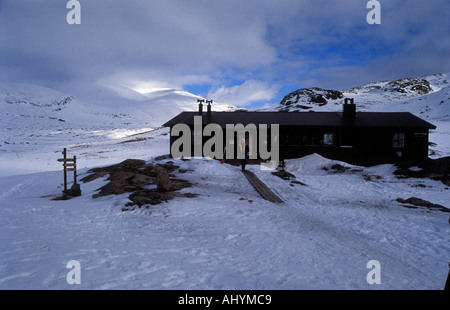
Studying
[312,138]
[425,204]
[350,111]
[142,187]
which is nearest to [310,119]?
[312,138]

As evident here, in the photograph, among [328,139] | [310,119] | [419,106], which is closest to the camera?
[328,139]

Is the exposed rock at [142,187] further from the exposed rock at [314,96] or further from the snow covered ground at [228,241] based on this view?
the exposed rock at [314,96]

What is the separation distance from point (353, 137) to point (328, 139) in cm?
238

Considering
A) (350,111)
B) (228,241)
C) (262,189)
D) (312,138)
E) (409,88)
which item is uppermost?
(409,88)

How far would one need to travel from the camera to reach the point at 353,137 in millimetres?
23125

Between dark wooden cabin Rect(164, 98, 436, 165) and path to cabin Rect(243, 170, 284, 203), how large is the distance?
9115 millimetres

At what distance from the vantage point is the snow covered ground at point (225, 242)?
4168 millimetres

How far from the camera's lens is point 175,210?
862 cm

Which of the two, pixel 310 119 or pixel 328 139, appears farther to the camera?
pixel 310 119

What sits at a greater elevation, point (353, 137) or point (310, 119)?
point (310, 119)

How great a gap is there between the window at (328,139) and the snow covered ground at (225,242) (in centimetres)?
1191

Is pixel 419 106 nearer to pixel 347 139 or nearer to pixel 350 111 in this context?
pixel 350 111

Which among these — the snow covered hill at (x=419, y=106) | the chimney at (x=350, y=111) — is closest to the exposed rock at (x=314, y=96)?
the snow covered hill at (x=419, y=106)
